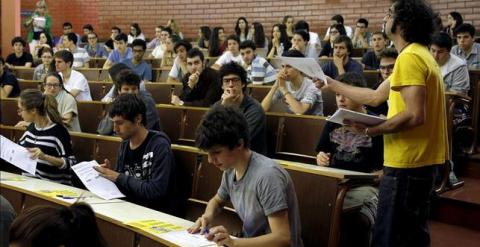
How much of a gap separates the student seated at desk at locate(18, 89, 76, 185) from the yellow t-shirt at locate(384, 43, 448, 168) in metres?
2.11

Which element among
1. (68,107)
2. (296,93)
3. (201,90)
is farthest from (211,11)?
(296,93)

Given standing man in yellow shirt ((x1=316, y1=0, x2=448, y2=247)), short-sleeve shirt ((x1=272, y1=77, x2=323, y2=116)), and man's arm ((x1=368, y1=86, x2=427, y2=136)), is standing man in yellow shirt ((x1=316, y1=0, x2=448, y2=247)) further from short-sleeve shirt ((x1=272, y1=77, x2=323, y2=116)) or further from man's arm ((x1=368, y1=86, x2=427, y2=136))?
short-sleeve shirt ((x1=272, y1=77, x2=323, y2=116))

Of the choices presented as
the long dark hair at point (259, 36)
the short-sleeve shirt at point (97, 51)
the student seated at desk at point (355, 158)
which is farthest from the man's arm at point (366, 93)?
the short-sleeve shirt at point (97, 51)

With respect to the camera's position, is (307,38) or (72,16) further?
(72,16)

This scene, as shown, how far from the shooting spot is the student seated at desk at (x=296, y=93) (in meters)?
4.17

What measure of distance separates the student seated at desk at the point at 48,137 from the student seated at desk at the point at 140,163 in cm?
61

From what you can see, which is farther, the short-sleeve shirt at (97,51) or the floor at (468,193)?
the short-sleeve shirt at (97,51)

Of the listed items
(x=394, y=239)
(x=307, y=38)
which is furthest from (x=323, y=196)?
(x=307, y=38)

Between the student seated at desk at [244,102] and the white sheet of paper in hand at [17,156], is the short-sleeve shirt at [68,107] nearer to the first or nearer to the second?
the white sheet of paper in hand at [17,156]

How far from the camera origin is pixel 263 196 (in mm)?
2016

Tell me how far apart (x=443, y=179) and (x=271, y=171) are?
1.99 m

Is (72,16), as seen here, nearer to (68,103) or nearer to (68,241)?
(68,103)

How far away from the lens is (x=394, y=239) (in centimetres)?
211

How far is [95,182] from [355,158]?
1.33 metres
